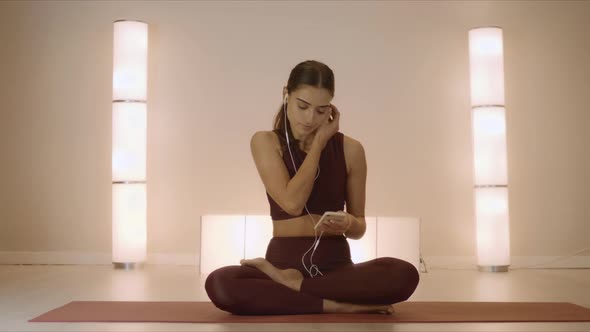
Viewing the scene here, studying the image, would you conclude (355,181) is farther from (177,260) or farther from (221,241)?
(177,260)

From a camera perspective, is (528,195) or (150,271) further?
(528,195)

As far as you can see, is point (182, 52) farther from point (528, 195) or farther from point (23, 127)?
point (528, 195)

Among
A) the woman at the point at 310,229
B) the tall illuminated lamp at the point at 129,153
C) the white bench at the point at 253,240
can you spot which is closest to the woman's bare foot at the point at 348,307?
the woman at the point at 310,229

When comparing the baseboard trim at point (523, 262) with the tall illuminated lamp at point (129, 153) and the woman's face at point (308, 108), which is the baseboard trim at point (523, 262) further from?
the woman's face at point (308, 108)

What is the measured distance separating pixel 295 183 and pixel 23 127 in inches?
143

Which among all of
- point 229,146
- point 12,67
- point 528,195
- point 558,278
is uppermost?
point 12,67

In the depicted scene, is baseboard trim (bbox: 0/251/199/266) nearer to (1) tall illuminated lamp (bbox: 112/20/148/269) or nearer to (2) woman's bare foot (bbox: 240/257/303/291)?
(1) tall illuminated lamp (bbox: 112/20/148/269)

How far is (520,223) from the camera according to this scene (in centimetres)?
600

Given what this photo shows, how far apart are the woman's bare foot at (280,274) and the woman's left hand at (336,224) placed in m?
0.19

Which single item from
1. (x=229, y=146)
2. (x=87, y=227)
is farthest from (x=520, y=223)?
(x=87, y=227)

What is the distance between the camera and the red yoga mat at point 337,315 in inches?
112

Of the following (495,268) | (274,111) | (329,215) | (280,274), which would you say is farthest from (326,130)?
(274,111)

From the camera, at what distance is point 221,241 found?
5.11m

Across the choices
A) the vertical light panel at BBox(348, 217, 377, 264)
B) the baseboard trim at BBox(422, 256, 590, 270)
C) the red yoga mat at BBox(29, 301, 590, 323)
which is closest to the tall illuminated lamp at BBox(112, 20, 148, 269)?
the vertical light panel at BBox(348, 217, 377, 264)
